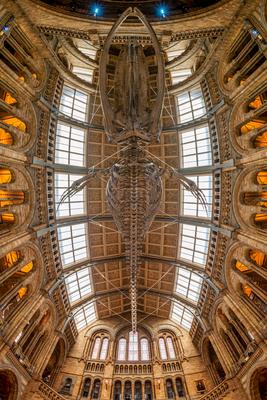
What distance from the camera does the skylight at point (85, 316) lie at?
79.7 feet

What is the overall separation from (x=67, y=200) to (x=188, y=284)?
1296 centimetres

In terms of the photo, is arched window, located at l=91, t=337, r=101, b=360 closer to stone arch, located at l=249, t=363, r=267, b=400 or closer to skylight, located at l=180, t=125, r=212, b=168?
stone arch, located at l=249, t=363, r=267, b=400

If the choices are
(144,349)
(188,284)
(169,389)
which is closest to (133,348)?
(144,349)

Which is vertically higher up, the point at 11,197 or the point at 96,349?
the point at 11,197

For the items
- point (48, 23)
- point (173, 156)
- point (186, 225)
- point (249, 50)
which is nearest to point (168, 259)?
point (186, 225)

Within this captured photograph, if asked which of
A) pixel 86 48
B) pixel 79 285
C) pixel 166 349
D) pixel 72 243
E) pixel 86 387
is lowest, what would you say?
pixel 86 387

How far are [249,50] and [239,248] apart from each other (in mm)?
11969

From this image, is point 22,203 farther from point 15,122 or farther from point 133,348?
point 133,348

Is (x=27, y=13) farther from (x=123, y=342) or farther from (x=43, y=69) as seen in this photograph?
(x=123, y=342)

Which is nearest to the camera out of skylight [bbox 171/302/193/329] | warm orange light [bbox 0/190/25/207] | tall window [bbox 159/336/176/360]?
warm orange light [bbox 0/190/25/207]

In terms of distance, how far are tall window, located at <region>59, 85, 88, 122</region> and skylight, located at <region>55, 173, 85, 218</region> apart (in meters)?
4.60

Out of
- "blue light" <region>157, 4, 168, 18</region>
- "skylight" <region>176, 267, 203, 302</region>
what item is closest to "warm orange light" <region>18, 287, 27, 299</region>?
"skylight" <region>176, 267, 203, 302</region>

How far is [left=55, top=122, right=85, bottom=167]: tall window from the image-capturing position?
718 inches

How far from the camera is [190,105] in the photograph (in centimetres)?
1911
